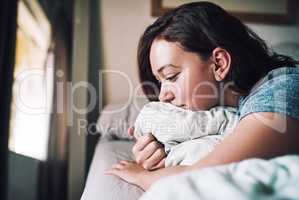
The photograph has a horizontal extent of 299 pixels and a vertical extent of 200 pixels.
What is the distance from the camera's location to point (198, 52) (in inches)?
36.8

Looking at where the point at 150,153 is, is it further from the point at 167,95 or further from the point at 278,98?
the point at 278,98

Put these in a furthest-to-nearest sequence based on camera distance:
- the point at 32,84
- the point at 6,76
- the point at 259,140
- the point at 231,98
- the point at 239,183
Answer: the point at 32,84, the point at 6,76, the point at 231,98, the point at 259,140, the point at 239,183

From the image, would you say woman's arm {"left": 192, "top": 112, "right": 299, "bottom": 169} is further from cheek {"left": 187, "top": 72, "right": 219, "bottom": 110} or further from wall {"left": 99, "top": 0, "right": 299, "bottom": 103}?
wall {"left": 99, "top": 0, "right": 299, "bottom": 103}

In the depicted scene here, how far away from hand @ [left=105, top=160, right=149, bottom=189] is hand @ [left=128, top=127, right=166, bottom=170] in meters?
0.02

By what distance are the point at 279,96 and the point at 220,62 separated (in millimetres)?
228

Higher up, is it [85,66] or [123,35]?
[123,35]

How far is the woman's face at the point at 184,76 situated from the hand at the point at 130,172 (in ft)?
0.67

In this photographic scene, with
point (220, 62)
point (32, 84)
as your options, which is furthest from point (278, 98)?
point (32, 84)

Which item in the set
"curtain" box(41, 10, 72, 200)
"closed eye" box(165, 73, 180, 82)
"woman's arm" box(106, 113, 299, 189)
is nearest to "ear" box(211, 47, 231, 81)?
"closed eye" box(165, 73, 180, 82)

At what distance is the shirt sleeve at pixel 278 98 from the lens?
73 centimetres

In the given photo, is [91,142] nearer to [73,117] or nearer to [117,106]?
[73,117]

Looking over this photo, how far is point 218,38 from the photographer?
3.09 ft

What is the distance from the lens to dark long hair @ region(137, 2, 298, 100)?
0.94 m

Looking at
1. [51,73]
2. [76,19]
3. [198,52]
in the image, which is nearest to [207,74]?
[198,52]
